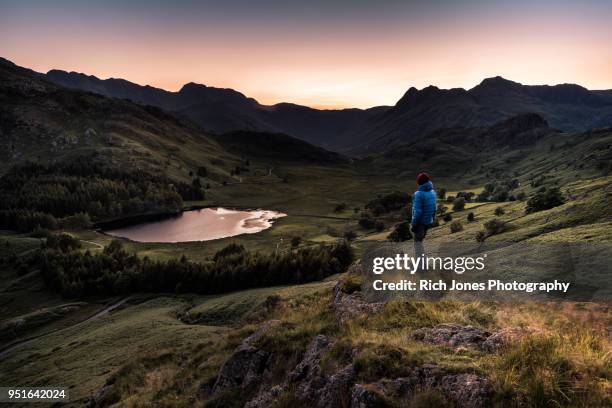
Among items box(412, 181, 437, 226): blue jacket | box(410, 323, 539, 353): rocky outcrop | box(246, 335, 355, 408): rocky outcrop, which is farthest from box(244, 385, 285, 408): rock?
box(412, 181, 437, 226): blue jacket

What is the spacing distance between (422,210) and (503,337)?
1028 centimetres

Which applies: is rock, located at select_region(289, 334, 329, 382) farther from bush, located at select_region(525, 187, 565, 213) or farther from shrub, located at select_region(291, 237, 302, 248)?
shrub, located at select_region(291, 237, 302, 248)

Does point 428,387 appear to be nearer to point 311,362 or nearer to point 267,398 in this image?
point 311,362

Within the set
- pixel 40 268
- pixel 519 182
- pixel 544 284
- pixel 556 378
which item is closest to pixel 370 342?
pixel 556 378

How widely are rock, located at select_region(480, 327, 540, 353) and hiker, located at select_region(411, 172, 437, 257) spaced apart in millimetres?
8574

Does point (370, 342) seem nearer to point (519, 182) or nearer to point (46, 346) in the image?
point (46, 346)

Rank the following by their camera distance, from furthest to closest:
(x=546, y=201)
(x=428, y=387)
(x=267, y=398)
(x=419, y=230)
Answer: (x=546, y=201), (x=419, y=230), (x=267, y=398), (x=428, y=387)

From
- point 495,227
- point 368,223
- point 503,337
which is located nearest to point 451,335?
point 503,337

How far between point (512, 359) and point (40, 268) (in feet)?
517

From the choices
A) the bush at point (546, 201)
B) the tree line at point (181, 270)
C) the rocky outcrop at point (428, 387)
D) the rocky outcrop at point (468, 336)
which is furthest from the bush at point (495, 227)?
the tree line at point (181, 270)

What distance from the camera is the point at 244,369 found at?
20.3 meters

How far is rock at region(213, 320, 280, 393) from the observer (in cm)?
1948

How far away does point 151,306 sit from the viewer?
317ft

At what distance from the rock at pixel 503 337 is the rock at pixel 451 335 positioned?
50 centimetres
